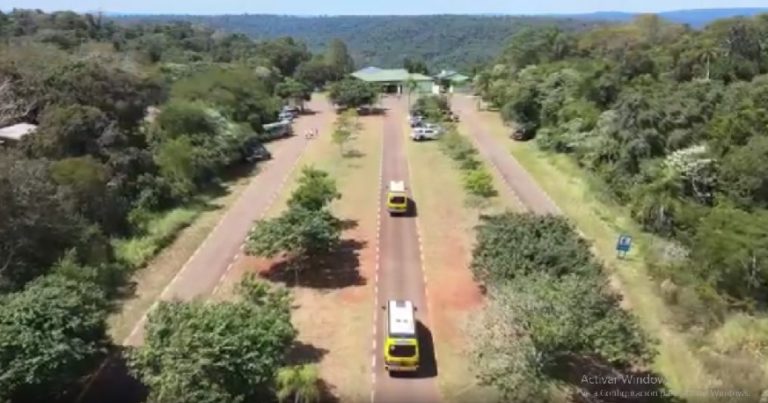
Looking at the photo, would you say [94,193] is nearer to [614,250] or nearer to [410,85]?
[614,250]

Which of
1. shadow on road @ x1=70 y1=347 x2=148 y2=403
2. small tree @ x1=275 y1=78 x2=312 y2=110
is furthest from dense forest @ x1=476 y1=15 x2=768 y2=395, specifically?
small tree @ x1=275 y1=78 x2=312 y2=110

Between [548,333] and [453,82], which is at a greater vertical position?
[453,82]

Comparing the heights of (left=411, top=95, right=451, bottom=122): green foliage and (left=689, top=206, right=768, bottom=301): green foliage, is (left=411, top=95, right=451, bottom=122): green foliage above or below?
above

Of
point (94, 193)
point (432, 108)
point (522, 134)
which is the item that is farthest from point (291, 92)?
point (94, 193)

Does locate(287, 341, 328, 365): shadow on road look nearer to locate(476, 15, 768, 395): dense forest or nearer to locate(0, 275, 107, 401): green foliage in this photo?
locate(0, 275, 107, 401): green foliage

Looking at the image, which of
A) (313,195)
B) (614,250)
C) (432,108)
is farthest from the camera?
(432,108)

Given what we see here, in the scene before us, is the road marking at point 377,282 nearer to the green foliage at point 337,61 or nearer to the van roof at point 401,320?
the van roof at point 401,320

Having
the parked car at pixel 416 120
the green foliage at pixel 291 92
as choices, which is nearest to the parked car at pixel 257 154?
the parked car at pixel 416 120
